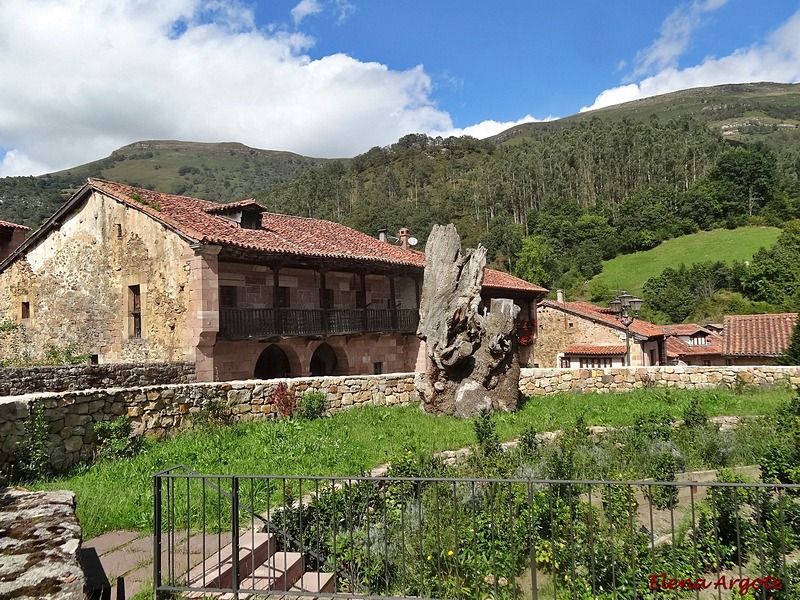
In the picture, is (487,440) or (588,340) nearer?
(487,440)

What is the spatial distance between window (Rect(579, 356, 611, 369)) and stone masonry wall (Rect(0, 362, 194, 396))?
72.4ft

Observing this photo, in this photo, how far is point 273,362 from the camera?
20531mm

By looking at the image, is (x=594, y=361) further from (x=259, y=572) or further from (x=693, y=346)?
(x=259, y=572)

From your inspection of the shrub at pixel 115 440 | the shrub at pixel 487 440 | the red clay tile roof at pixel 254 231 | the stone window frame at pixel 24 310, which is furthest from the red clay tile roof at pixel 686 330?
the stone window frame at pixel 24 310

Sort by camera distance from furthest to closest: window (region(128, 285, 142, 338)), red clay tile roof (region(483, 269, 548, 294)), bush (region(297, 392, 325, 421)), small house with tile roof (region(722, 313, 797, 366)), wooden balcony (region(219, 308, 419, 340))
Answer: red clay tile roof (region(483, 269, 548, 294)), small house with tile roof (region(722, 313, 797, 366)), window (region(128, 285, 142, 338)), wooden balcony (region(219, 308, 419, 340)), bush (region(297, 392, 325, 421))

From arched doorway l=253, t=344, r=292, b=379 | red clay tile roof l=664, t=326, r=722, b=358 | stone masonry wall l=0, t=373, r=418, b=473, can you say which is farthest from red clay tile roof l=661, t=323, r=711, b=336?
stone masonry wall l=0, t=373, r=418, b=473

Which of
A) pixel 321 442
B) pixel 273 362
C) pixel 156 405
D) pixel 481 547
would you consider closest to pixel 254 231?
pixel 273 362

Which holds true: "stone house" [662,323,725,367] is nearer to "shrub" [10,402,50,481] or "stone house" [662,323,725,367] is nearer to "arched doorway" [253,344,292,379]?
"arched doorway" [253,344,292,379]

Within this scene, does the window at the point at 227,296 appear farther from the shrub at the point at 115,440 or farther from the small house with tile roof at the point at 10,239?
the small house with tile roof at the point at 10,239

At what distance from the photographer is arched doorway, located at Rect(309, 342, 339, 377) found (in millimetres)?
21766

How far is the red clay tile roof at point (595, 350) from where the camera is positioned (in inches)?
1088

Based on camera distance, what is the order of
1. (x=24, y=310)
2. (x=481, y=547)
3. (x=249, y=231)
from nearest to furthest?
(x=481, y=547) < (x=249, y=231) < (x=24, y=310)

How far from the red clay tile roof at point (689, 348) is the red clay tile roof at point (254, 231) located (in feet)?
60.9

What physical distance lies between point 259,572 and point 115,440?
16.7 ft
